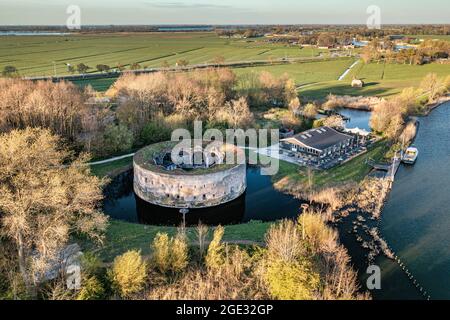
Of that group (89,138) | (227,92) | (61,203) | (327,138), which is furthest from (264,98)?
(61,203)

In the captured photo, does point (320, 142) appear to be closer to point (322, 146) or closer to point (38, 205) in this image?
point (322, 146)

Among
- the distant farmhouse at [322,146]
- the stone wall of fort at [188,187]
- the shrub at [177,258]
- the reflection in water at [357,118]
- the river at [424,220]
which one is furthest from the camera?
the reflection in water at [357,118]

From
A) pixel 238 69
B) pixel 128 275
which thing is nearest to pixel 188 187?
pixel 128 275

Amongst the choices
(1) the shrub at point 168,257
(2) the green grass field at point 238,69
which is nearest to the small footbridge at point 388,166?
(1) the shrub at point 168,257

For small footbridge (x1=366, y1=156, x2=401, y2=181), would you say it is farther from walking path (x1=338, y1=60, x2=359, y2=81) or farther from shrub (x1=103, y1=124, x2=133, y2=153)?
walking path (x1=338, y1=60, x2=359, y2=81)

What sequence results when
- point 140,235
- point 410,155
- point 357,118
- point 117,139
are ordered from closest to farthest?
point 140,235, point 117,139, point 410,155, point 357,118

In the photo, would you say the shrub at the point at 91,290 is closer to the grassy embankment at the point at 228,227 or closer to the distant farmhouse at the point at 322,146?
the grassy embankment at the point at 228,227

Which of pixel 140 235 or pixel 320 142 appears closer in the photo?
pixel 140 235
